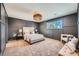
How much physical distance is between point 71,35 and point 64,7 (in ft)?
2.36

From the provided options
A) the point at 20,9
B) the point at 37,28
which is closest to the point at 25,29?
the point at 37,28

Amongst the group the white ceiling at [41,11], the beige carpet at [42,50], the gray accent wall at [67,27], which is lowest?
the beige carpet at [42,50]

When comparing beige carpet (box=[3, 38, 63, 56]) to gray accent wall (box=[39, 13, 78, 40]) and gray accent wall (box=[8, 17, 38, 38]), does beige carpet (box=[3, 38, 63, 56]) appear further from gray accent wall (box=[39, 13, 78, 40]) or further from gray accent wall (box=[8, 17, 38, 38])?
gray accent wall (box=[8, 17, 38, 38])

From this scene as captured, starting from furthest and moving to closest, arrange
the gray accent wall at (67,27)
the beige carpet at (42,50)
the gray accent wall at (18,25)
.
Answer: the gray accent wall at (18,25) < the beige carpet at (42,50) < the gray accent wall at (67,27)

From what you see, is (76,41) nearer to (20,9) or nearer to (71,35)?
(71,35)

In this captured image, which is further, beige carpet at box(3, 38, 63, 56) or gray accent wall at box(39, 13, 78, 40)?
beige carpet at box(3, 38, 63, 56)

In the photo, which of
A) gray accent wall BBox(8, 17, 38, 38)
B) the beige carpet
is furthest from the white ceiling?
the beige carpet

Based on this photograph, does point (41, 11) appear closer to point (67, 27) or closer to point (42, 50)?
point (67, 27)

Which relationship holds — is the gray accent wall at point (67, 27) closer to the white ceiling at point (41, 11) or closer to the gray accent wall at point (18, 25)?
the white ceiling at point (41, 11)

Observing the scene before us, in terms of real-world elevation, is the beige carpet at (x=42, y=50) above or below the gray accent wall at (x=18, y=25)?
below

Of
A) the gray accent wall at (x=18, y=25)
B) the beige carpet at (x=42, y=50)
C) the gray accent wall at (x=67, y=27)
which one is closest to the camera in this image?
the gray accent wall at (x=67, y=27)

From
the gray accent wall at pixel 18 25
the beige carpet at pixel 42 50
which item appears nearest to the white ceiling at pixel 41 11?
the gray accent wall at pixel 18 25

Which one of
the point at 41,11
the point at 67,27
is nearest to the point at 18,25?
the point at 41,11

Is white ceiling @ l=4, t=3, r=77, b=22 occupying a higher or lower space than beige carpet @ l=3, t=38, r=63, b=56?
higher
